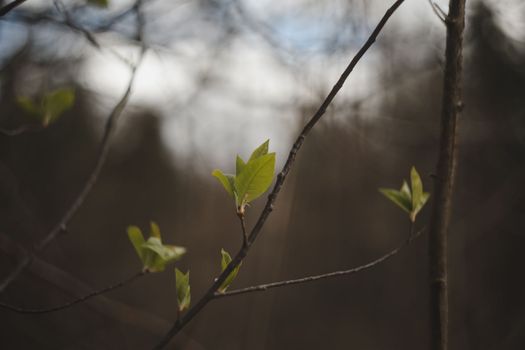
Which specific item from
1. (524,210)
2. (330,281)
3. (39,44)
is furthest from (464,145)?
(39,44)

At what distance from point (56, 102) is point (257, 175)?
2.03ft

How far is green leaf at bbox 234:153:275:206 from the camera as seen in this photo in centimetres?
51

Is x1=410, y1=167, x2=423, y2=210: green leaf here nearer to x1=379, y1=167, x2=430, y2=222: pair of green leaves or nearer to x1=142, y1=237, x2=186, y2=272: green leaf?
x1=379, y1=167, x2=430, y2=222: pair of green leaves

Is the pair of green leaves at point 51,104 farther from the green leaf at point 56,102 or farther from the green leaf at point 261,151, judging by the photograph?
the green leaf at point 261,151

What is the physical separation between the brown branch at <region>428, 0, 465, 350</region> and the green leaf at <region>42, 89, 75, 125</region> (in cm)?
73

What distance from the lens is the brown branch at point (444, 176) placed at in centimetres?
56

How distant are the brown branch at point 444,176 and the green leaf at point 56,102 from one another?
731 millimetres

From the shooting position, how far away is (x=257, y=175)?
0.52m

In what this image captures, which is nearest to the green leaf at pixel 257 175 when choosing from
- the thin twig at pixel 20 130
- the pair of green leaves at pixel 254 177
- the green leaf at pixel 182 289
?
the pair of green leaves at pixel 254 177

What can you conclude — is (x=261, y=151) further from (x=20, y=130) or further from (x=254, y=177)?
(x=20, y=130)

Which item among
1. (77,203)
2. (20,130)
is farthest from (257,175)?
(20,130)

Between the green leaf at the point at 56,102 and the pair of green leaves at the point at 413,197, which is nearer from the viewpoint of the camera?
the pair of green leaves at the point at 413,197

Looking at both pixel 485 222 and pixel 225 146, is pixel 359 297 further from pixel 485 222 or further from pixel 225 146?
pixel 225 146

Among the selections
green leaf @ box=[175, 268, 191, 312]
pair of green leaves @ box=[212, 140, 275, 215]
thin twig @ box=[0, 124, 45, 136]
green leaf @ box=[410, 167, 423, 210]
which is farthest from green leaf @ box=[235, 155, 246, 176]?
thin twig @ box=[0, 124, 45, 136]
